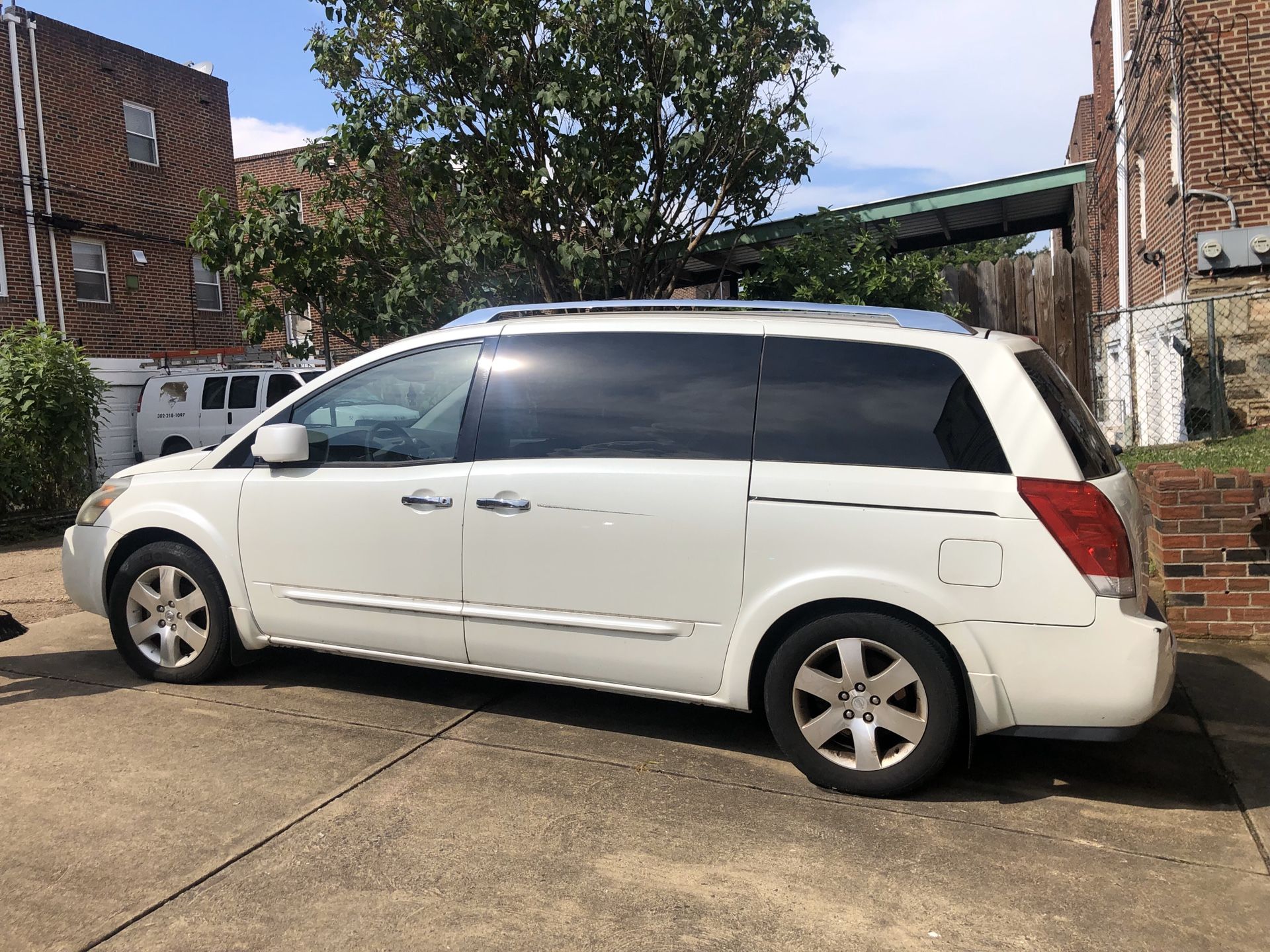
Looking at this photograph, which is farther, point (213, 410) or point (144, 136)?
point (144, 136)

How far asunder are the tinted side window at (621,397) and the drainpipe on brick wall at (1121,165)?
12.2m

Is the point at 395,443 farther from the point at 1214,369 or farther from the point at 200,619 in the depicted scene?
the point at 1214,369

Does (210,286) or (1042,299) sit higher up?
(210,286)

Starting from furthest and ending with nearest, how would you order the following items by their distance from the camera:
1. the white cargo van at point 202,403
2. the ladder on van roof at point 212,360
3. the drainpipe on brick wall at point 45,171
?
the drainpipe on brick wall at point 45,171
the ladder on van roof at point 212,360
the white cargo van at point 202,403

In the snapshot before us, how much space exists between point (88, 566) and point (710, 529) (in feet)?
11.1

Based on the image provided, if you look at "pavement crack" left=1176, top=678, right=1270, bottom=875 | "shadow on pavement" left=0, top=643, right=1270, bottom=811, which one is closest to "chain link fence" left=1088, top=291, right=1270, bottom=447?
"pavement crack" left=1176, top=678, right=1270, bottom=875

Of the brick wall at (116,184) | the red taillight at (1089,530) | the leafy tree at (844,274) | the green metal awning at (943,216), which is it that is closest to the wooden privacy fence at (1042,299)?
the leafy tree at (844,274)

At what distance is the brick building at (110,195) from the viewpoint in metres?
18.0

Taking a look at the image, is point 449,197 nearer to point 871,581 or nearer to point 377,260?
point 377,260

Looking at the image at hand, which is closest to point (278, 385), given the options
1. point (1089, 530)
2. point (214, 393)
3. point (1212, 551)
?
point (214, 393)

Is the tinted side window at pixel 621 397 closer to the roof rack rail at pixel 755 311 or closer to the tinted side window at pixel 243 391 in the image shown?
the roof rack rail at pixel 755 311

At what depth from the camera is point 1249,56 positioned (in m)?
10.0

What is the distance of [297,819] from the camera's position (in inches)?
143

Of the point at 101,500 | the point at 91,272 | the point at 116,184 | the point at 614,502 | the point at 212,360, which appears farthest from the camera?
the point at 116,184
